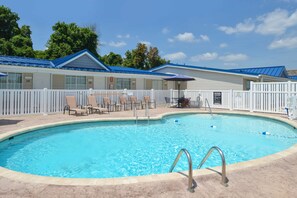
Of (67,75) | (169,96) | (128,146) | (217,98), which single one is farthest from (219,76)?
(128,146)

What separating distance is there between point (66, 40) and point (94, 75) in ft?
57.6

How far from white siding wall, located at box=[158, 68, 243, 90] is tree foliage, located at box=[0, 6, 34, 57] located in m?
20.1

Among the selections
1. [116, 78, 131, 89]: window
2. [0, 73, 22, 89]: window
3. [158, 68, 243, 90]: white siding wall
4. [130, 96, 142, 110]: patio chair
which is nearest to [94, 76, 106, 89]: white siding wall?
[116, 78, 131, 89]: window

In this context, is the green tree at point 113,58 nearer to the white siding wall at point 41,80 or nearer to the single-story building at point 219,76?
the single-story building at point 219,76

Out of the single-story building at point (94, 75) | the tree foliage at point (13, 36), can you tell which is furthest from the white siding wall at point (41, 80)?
the tree foliage at point (13, 36)

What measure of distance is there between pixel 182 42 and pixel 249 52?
32.2ft

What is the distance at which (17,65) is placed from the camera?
11719 mm

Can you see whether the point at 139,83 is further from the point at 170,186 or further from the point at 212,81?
the point at 170,186

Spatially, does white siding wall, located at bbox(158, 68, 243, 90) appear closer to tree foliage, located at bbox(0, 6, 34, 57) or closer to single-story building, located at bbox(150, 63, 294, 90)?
single-story building, located at bbox(150, 63, 294, 90)

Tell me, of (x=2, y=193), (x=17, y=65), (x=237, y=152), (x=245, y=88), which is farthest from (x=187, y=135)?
(x=245, y=88)

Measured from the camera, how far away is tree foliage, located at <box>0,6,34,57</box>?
27219 millimetres

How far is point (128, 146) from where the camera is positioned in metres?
7.23

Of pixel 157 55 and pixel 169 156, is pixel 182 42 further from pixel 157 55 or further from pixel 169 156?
pixel 169 156

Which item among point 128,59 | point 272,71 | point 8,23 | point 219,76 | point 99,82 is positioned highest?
point 8,23
